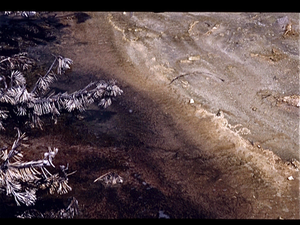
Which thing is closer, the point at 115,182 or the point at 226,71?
the point at 115,182

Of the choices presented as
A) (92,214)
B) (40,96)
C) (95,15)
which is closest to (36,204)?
(92,214)

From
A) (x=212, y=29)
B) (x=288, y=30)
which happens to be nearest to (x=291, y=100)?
(x=288, y=30)

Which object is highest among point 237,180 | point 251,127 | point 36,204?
point 251,127

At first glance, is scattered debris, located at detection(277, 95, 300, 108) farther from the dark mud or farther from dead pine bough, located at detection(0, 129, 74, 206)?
dead pine bough, located at detection(0, 129, 74, 206)

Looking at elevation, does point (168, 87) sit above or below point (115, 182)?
above

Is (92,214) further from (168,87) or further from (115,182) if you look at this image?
(168,87)

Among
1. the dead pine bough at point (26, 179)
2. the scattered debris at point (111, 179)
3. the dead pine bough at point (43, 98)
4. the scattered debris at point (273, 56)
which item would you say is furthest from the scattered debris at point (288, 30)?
the dead pine bough at point (26, 179)

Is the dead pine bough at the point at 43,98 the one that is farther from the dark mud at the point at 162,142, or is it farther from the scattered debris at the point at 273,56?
the scattered debris at the point at 273,56

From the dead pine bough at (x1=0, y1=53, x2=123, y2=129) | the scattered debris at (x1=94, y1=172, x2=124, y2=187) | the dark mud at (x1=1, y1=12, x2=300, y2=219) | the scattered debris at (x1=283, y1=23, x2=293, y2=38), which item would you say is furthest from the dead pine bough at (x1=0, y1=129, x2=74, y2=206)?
the scattered debris at (x1=283, y1=23, x2=293, y2=38)

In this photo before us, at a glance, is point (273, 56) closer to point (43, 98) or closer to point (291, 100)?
point (291, 100)
